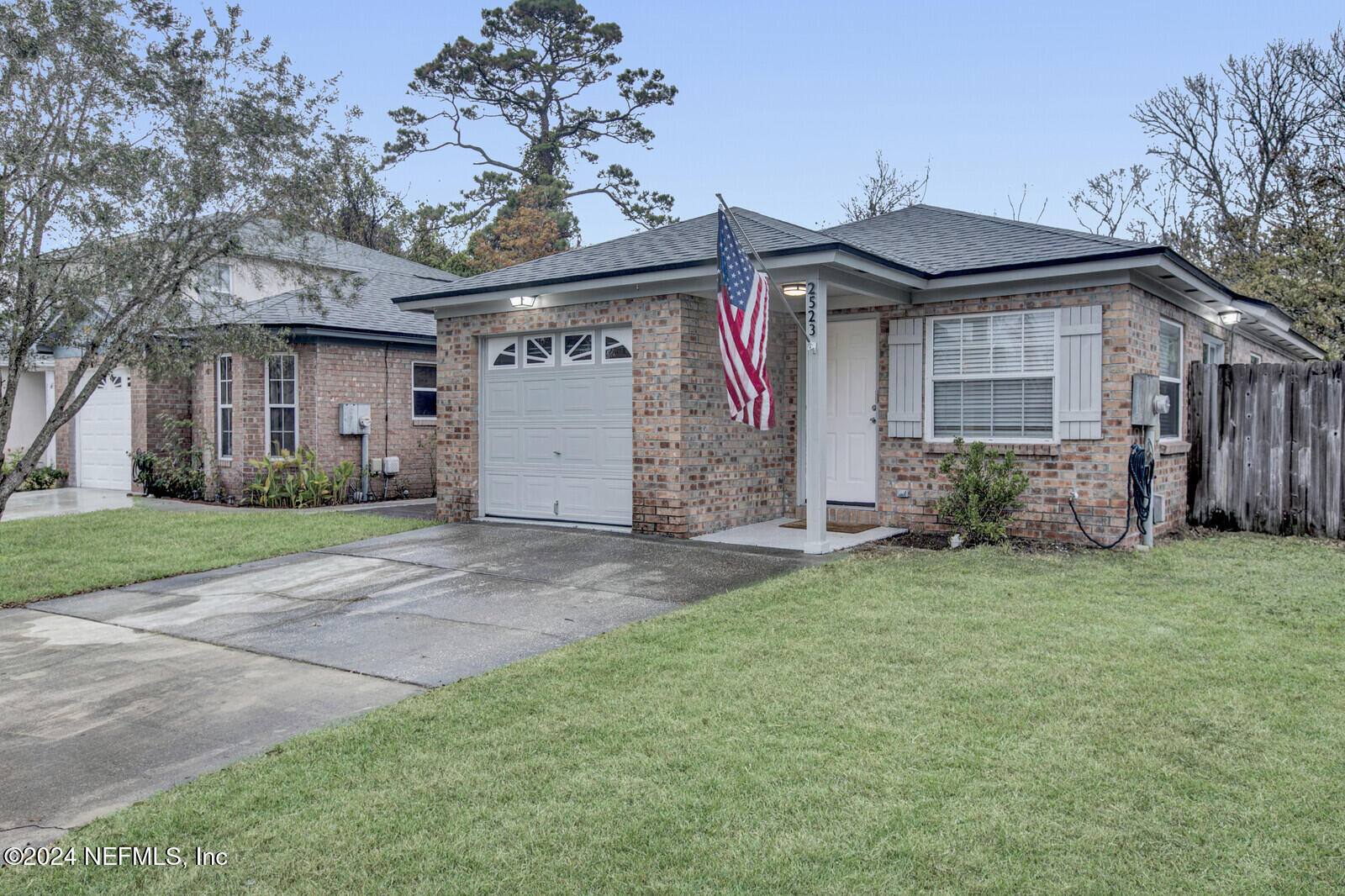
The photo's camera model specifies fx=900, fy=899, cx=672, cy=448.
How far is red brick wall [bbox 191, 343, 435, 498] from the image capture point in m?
15.0

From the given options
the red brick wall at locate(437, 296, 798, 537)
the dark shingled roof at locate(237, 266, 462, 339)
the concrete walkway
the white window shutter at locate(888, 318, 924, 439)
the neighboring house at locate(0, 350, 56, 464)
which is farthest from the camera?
the neighboring house at locate(0, 350, 56, 464)

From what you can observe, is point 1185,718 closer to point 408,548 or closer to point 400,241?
point 408,548

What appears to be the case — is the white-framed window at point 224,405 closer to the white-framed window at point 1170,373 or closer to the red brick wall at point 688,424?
the red brick wall at point 688,424

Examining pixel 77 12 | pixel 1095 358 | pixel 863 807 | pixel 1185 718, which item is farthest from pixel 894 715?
pixel 77 12

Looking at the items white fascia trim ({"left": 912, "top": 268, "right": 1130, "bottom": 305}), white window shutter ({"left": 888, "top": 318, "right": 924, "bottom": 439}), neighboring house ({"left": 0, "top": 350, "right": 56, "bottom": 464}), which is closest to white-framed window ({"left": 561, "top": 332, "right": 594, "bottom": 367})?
white window shutter ({"left": 888, "top": 318, "right": 924, "bottom": 439})

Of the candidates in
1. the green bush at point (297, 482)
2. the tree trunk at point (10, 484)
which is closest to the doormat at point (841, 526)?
the tree trunk at point (10, 484)

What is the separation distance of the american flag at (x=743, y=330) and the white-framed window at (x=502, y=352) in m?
4.05

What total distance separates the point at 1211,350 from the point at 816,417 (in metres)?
7.10

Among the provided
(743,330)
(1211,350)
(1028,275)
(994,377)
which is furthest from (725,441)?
(1211,350)

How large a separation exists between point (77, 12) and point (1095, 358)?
956 cm

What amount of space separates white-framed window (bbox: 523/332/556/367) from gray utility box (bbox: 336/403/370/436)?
215 inches

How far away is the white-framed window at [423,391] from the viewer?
16.4m

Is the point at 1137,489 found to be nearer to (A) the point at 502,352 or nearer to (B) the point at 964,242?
(B) the point at 964,242

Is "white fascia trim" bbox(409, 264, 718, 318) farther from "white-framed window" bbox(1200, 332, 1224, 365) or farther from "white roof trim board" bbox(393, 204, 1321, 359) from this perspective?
"white-framed window" bbox(1200, 332, 1224, 365)
